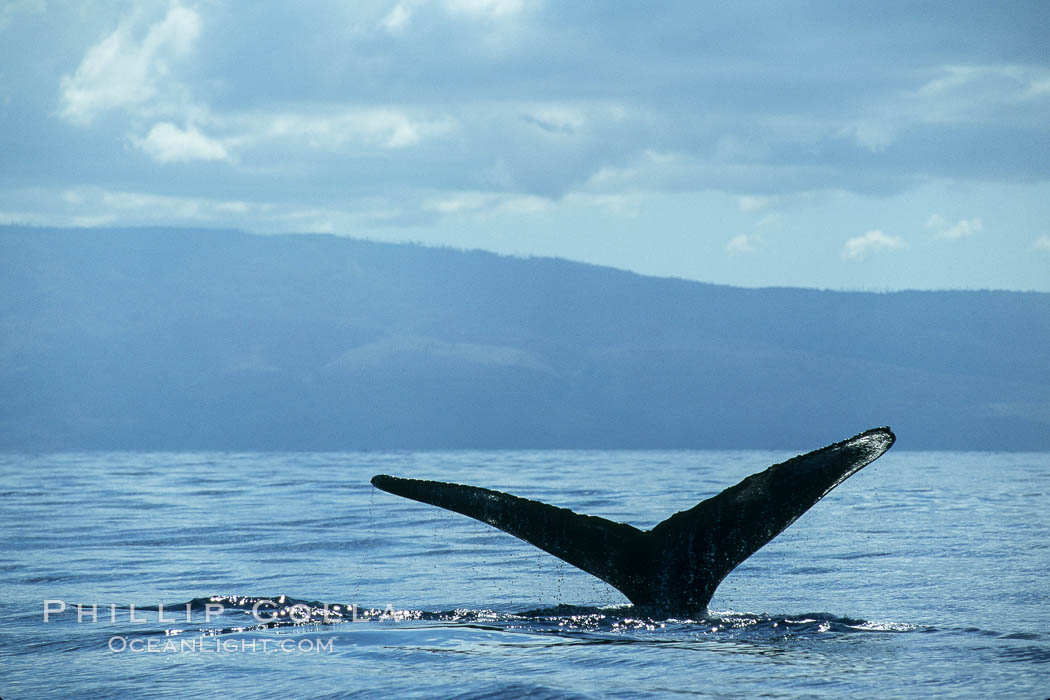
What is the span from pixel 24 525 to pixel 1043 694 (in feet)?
62.5

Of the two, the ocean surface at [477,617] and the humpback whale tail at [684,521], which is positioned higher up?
the humpback whale tail at [684,521]

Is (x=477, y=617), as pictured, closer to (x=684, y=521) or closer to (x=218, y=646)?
(x=218, y=646)

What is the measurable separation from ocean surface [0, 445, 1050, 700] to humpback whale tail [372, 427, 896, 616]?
518mm

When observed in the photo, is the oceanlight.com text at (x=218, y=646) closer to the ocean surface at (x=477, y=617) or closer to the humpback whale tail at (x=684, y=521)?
the ocean surface at (x=477, y=617)

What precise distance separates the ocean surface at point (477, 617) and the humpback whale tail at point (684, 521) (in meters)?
0.52

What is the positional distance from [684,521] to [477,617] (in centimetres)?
255

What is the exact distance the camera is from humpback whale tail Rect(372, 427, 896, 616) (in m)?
8.97

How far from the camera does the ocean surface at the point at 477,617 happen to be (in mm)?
8453

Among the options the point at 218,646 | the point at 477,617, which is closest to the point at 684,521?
the point at 477,617

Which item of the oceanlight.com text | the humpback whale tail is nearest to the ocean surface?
the oceanlight.com text

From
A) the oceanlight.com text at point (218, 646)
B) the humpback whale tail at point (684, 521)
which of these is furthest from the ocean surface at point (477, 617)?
the humpback whale tail at point (684, 521)

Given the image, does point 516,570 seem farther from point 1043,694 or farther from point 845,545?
point 1043,694

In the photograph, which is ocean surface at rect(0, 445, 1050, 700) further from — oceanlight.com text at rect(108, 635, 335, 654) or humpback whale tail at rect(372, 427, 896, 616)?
humpback whale tail at rect(372, 427, 896, 616)

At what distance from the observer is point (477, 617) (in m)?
11.2
